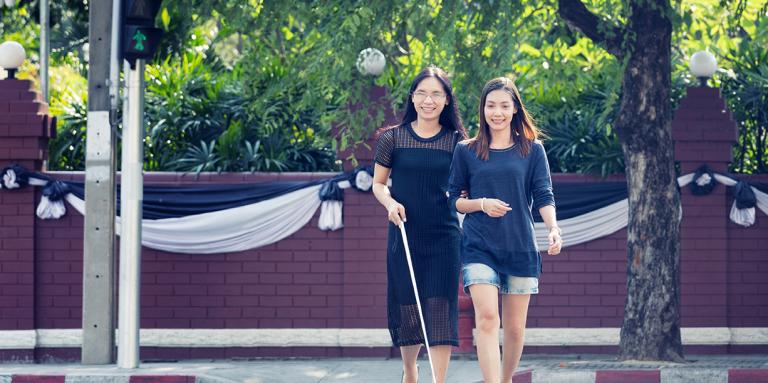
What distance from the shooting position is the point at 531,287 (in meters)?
6.37

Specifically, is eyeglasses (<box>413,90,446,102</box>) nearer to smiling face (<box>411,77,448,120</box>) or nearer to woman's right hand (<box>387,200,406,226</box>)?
smiling face (<box>411,77,448,120</box>)

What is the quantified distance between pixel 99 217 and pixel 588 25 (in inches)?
175

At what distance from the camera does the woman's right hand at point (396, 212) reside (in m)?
6.38

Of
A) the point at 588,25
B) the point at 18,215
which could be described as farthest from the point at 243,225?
the point at 588,25

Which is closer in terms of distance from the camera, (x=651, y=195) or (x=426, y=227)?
(x=426, y=227)

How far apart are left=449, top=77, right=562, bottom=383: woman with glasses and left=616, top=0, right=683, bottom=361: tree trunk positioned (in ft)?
13.1

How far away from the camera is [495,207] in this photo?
622 centimetres

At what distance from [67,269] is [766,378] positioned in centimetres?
633

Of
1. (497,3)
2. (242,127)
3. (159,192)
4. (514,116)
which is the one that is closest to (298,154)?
(242,127)

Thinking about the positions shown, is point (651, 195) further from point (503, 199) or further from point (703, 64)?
point (503, 199)

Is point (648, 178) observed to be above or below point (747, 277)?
above

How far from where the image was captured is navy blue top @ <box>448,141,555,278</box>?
20.7ft

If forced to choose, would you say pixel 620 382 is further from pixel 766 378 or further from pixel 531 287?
pixel 531 287

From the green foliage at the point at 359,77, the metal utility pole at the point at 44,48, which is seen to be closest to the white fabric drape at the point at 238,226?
the green foliage at the point at 359,77
